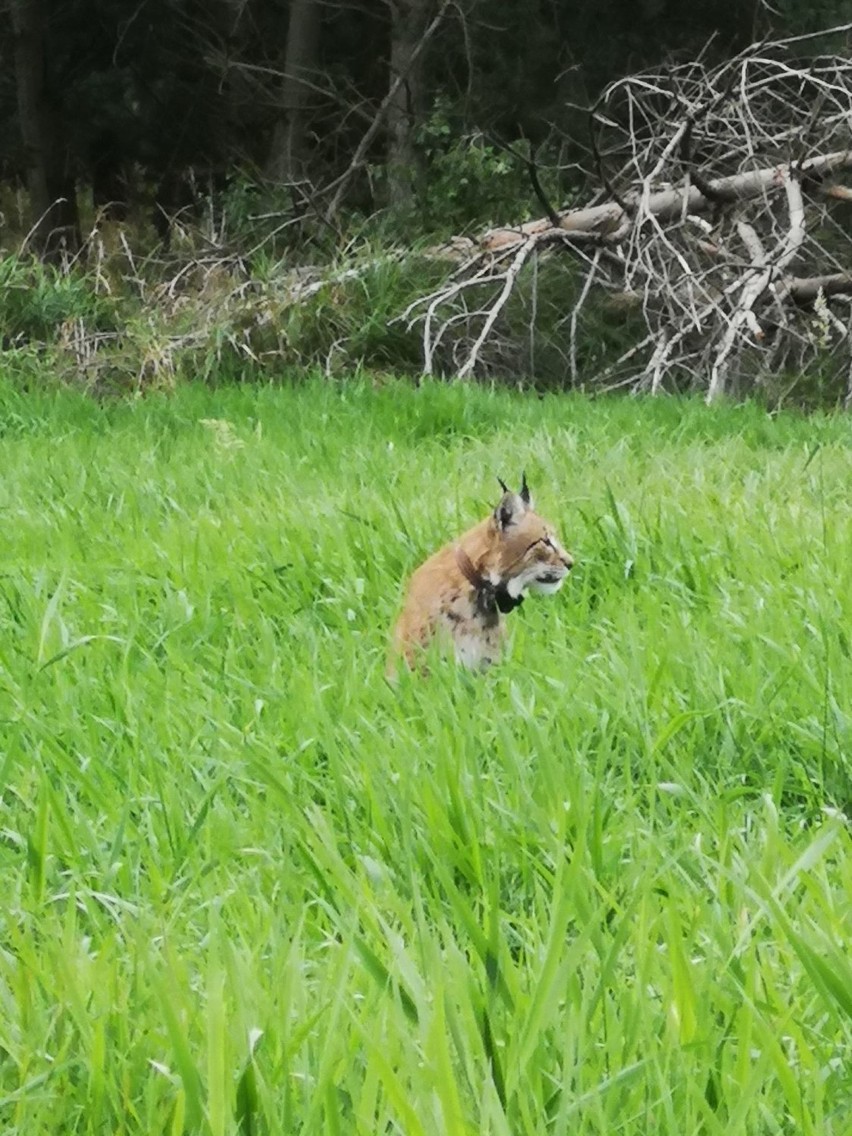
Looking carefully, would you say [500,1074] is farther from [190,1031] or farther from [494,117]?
[494,117]

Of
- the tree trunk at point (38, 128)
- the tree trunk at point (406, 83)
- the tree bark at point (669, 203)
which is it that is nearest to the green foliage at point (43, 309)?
the tree bark at point (669, 203)

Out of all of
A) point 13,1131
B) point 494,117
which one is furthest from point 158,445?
point 494,117

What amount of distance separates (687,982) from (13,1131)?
67 centimetres

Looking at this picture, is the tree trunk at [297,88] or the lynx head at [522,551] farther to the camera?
the tree trunk at [297,88]

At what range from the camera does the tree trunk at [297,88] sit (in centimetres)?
1482

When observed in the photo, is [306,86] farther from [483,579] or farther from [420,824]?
[420,824]

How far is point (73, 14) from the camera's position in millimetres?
15875

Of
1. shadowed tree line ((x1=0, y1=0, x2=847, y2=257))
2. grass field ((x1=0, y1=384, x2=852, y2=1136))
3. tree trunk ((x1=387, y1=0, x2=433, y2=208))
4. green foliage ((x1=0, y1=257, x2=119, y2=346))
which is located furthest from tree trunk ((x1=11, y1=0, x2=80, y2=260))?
grass field ((x1=0, y1=384, x2=852, y2=1136))

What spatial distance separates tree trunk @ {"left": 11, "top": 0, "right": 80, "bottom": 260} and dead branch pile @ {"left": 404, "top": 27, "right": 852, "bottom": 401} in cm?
746

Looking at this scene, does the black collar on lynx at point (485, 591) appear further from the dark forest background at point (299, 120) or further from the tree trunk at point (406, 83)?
the tree trunk at point (406, 83)

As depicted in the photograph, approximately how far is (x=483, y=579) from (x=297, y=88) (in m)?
13.2

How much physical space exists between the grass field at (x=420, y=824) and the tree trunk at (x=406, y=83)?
29.8 ft

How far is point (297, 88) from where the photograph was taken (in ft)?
49.0

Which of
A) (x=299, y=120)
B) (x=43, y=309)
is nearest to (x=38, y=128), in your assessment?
(x=299, y=120)
